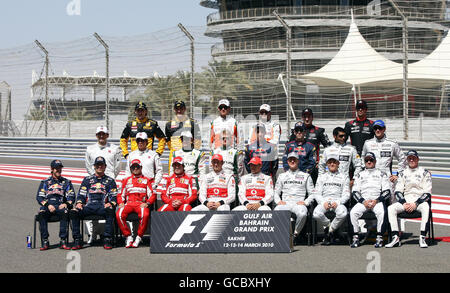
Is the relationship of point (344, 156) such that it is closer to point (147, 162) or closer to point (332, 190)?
point (332, 190)

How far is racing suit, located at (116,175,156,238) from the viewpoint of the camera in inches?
339

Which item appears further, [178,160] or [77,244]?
[178,160]

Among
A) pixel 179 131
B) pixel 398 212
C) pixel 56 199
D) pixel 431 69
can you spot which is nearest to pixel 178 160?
pixel 179 131

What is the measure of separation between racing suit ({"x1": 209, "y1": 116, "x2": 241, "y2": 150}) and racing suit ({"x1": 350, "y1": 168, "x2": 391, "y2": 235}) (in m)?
2.02

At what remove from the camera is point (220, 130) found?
9883 mm

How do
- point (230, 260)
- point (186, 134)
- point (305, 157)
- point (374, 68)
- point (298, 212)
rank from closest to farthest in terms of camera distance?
point (230, 260) → point (298, 212) → point (305, 157) → point (186, 134) → point (374, 68)

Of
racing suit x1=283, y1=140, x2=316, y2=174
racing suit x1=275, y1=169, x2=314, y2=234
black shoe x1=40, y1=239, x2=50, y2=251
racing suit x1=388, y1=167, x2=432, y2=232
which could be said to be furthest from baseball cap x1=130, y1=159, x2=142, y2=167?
racing suit x1=388, y1=167, x2=432, y2=232

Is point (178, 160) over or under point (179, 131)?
under

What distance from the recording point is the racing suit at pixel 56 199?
28.0 ft

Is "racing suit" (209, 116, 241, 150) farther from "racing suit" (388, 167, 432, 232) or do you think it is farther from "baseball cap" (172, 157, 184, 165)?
"racing suit" (388, 167, 432, 232)

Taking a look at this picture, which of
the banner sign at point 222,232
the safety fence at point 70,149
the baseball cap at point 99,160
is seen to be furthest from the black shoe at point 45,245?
the safety fence at point 70,149

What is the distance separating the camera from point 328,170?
9.22 meters

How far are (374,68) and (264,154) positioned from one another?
26.4m
